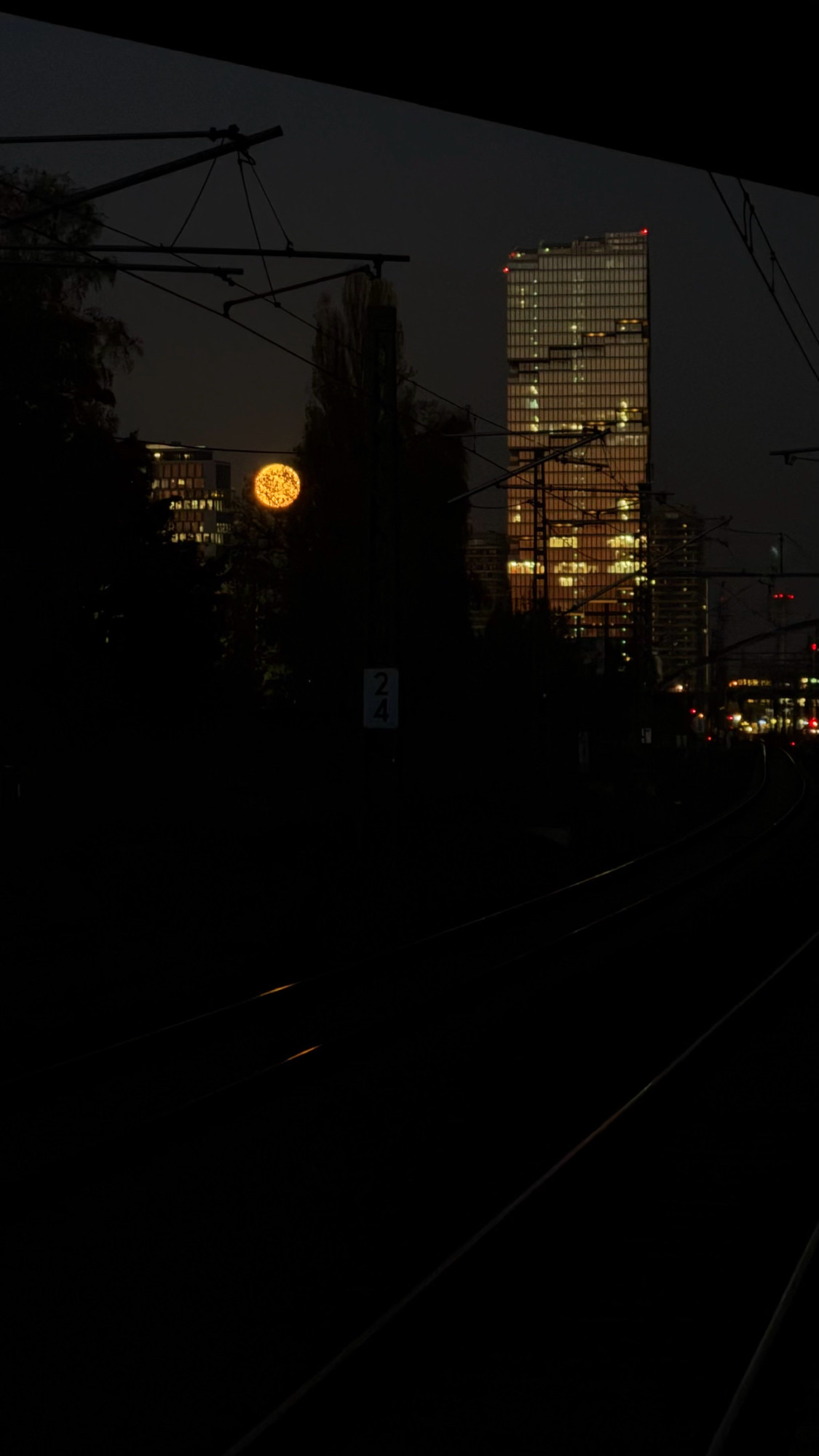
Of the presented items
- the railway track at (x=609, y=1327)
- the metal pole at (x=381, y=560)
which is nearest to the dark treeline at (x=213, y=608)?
the metal pole at (x=381, y=560)

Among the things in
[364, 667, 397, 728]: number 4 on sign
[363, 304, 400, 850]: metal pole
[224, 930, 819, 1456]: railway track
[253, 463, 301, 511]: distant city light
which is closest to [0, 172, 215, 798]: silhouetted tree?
[253, 463, 301, 511]: distant city light

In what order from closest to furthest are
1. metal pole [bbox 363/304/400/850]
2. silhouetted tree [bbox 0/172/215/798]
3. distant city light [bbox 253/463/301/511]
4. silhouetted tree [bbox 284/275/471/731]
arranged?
metal pole [bbox 363/304/400/850] < silhouetted tree [bbox 0/172/215/798] < distant city light [bbox 253/463/301/511] < silhouetted tree [bbox 284/275/471/731]

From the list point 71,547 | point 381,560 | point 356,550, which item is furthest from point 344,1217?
point 356,550

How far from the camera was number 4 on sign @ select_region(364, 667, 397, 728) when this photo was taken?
23656 millimetres

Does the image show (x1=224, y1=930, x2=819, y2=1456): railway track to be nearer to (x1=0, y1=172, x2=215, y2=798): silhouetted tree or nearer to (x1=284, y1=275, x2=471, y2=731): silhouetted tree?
(x1=0, y1=172, x2=215, y2=798): silhouetted tree

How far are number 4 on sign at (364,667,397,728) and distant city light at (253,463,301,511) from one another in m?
17.7

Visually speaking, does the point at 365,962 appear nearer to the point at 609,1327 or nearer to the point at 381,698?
the point at 381,698

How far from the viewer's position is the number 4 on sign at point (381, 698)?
77.6ft

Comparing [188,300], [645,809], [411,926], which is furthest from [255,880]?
[645,809]

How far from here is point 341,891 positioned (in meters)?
24.7

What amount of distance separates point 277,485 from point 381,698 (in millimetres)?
18880

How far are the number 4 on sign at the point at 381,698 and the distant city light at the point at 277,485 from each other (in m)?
17.7

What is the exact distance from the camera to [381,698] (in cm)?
2372

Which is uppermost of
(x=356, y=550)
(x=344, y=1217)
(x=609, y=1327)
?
(x=356, y=550)
